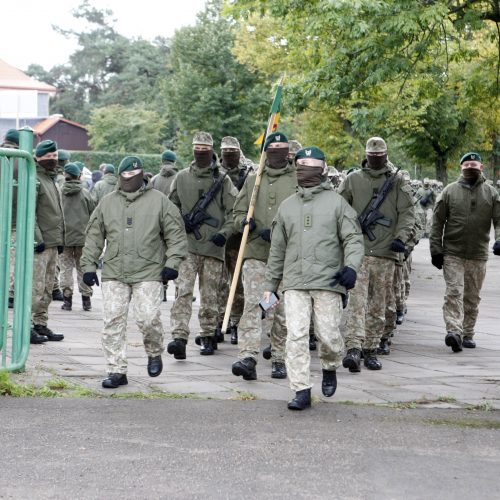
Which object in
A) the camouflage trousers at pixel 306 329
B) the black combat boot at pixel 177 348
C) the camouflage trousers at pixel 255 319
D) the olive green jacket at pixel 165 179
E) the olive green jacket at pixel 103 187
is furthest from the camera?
the olive green jacket at pixel 103 187

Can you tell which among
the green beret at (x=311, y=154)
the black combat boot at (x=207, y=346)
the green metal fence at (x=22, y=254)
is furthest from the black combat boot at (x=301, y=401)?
the black combat boot at (x=207, y=346)

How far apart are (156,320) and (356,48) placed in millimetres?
5632

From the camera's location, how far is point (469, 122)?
40.7 m

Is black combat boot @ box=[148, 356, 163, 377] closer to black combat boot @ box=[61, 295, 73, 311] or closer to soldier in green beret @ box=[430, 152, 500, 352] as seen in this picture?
soldier in green beret @ box=[430, 152, 500, 352]

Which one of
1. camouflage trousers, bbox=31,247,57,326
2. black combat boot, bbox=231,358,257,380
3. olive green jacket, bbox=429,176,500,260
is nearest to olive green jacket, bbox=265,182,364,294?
black combat boot, bbox=231,358,257,380

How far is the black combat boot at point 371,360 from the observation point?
10125mm

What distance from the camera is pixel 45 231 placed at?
1120cm

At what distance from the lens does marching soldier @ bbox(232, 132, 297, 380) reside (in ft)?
30.9

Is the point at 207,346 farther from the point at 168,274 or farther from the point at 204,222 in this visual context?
the point at 168,274

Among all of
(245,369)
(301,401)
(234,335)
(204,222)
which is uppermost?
Result: (204,222)

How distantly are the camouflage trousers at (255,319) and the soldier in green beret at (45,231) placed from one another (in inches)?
95.4

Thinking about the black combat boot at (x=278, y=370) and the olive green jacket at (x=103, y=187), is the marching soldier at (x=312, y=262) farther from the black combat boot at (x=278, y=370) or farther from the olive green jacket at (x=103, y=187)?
the olive green jacket at (x=103, y=187)

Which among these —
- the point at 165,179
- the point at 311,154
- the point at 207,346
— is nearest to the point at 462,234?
the point at 207,346

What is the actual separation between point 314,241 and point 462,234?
3855 mm
